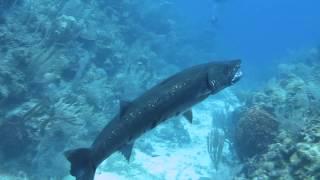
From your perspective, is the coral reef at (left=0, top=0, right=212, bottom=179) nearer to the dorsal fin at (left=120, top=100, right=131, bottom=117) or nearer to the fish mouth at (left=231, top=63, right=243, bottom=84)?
the dorsal fin at (left=120, top=100, right=131, bottom=117)

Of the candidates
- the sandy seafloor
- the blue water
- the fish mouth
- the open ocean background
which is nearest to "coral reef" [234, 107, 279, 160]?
the open ocean background

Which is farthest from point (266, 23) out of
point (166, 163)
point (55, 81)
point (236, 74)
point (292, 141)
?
point (236, 74)

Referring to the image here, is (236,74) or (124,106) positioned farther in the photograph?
(236,74)

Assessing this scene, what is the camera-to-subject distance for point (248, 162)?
8.59m

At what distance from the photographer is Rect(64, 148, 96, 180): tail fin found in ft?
10.6

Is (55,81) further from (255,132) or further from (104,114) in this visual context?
(255,132)

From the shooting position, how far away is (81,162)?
3248mm

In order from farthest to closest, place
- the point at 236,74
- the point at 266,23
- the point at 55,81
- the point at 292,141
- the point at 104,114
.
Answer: the point at 266,23 < the point at 104,114 < the point at 55,81 < the point at 292,141 < the point at 236,74

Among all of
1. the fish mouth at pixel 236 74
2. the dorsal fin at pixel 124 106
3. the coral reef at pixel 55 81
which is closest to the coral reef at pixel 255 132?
the coral reef at pixel 55 81

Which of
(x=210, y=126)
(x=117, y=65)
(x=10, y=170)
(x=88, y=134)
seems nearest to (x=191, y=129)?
(x=210, y=126)

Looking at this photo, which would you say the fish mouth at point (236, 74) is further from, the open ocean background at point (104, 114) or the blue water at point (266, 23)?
the blue water at point (266, 23)

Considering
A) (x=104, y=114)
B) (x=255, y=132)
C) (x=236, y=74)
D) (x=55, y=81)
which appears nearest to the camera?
(x=236, y=74)

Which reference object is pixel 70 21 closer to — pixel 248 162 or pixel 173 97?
pixel 248 162

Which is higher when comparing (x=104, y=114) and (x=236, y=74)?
(x=104, y=114)
